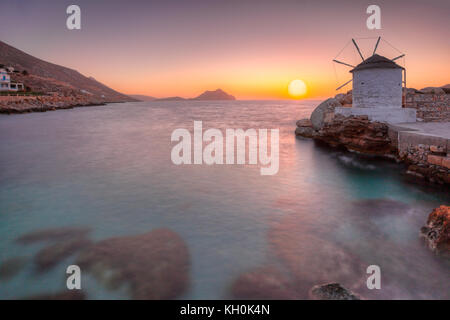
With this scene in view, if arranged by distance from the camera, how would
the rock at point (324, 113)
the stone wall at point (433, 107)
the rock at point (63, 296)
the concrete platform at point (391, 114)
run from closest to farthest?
the rock at point (63, 296) → the concrete platform at point (391, 114) → the stone wall at point (433, 107) → the rock at point (324, 113)

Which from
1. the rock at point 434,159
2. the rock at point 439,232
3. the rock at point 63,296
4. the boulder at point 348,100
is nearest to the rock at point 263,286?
the rock at point 63,296

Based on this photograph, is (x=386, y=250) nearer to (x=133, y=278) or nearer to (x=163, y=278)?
(x=163, y=278)

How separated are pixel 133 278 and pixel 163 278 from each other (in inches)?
23.6

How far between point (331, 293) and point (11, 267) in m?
6.55

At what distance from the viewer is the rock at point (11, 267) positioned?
211 inches

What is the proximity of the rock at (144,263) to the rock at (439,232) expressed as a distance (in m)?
5.69

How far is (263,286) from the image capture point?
5031 millimetres

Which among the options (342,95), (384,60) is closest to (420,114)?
(384,60)

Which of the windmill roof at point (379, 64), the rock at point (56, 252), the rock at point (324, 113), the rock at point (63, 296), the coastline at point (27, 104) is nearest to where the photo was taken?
the rock at point (63, 296)

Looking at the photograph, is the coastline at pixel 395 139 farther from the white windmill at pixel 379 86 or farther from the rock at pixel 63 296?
the rock at pixel 63 296

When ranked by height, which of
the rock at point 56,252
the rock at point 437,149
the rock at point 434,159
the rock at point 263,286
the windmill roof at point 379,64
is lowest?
the rock at point 263,286

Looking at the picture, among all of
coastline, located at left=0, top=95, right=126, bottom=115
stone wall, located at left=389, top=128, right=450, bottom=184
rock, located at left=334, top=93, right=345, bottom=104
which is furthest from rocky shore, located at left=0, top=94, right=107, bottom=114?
stone wall, located at left=389, top=128, right=450, bottom=184

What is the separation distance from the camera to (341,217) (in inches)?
322

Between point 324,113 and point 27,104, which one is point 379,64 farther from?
point 27,104
